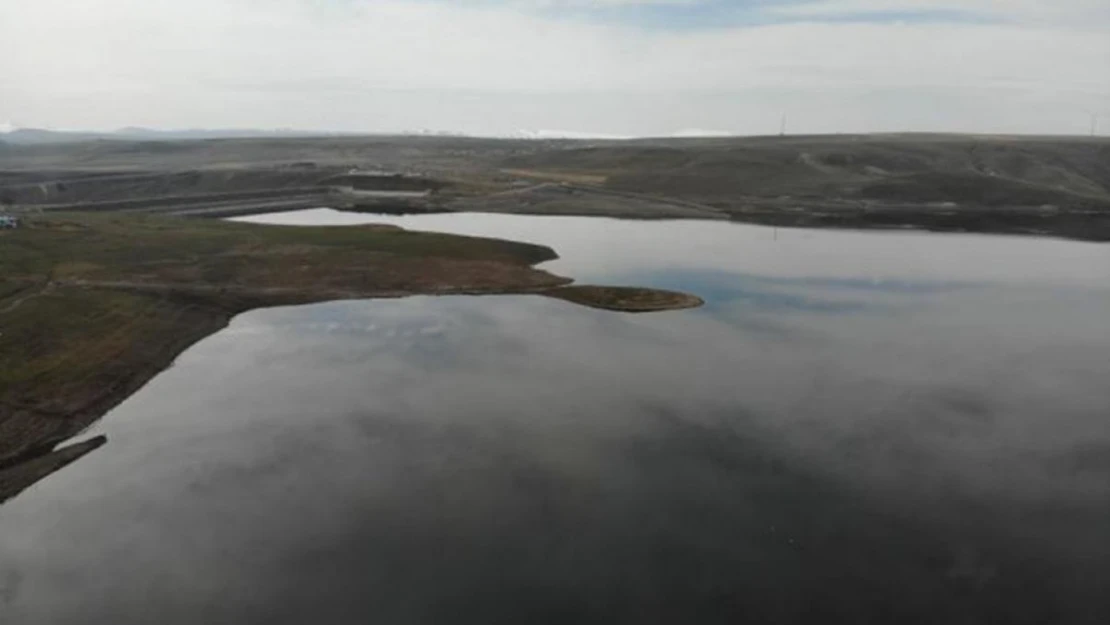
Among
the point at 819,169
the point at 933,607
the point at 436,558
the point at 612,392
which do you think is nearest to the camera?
the point at 933,607

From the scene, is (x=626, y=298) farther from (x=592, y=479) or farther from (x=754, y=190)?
(x=754, y=190)

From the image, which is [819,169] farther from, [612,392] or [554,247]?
[612,392]

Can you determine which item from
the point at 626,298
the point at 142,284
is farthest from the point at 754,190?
the point at 142,284

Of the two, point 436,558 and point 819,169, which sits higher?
point 819,169

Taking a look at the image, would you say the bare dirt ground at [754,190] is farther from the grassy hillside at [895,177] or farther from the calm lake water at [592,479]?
the calm lake water at [592,479]

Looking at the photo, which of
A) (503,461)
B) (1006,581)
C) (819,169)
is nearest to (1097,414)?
(1006,581)

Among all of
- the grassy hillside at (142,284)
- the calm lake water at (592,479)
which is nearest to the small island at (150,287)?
the grassy hillside at (142,284)
